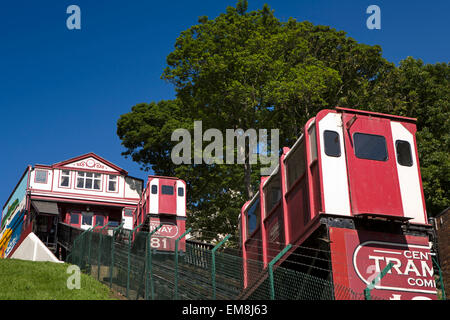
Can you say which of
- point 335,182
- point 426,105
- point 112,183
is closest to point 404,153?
point 335,182

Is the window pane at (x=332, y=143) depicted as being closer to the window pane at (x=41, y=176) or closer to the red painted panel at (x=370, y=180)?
the red painted panel at (x=370, y=180)

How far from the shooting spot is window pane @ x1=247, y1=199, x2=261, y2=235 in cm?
1699

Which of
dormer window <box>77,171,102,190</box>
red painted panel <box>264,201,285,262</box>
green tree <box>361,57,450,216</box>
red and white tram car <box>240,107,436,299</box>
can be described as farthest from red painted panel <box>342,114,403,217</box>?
dormer window <box>77,171,102,190</box>

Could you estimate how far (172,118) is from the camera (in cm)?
4447

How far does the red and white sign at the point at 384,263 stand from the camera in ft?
40.0

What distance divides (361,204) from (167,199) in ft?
63.4

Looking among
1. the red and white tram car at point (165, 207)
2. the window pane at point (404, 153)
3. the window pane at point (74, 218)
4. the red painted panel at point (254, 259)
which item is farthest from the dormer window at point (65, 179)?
the window pane at point (404, 153)

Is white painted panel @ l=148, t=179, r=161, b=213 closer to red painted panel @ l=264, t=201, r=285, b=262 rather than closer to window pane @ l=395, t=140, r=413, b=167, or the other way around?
red painted panel @ l=264, t=201, r=285, b=262

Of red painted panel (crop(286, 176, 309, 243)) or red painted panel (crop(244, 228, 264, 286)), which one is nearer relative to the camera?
red painted panel (crop(286, 176, 309, 243))

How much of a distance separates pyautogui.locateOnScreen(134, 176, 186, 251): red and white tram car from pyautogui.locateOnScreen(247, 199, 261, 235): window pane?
40.3 ft

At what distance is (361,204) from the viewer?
12711 mm

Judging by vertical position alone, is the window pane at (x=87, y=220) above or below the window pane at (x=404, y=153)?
above

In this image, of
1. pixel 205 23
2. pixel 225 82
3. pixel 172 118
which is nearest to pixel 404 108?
pixel 225 82

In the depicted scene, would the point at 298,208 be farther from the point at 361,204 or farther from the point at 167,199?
the point at 167,199
